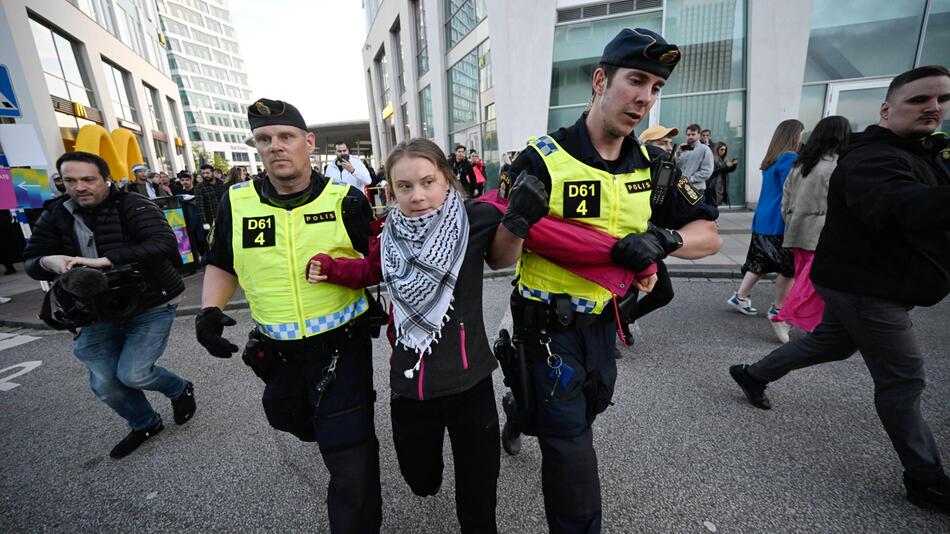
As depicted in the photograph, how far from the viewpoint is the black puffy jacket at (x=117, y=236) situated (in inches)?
95.2

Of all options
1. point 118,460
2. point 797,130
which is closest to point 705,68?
point 797,130

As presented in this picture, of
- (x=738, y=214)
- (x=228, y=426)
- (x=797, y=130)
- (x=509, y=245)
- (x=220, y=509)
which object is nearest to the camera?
(x=509, y=245)

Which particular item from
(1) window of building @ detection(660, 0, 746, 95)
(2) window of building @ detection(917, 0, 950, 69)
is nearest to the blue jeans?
(1) window of building @ detection(660, 0, 746, 95)

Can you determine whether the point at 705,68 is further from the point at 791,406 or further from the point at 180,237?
the point at 180,237

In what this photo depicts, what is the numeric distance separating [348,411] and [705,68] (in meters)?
11.7

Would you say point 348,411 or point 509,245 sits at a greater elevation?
point 509,245

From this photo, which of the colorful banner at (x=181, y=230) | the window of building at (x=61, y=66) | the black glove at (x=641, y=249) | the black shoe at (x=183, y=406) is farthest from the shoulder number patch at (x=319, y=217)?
the window of building at (x=61, y=66)

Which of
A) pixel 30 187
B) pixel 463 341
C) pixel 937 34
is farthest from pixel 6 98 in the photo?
pixel 937 34

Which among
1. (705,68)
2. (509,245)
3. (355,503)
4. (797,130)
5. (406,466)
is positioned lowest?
(355,503)

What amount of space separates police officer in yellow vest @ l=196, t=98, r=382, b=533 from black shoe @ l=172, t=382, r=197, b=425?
1683mm

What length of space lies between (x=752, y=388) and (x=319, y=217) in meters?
2.96

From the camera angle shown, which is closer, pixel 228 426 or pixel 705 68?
pixel 228 426

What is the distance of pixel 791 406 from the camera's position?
273 cm

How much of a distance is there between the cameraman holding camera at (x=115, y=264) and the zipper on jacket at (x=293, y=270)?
1.46m
